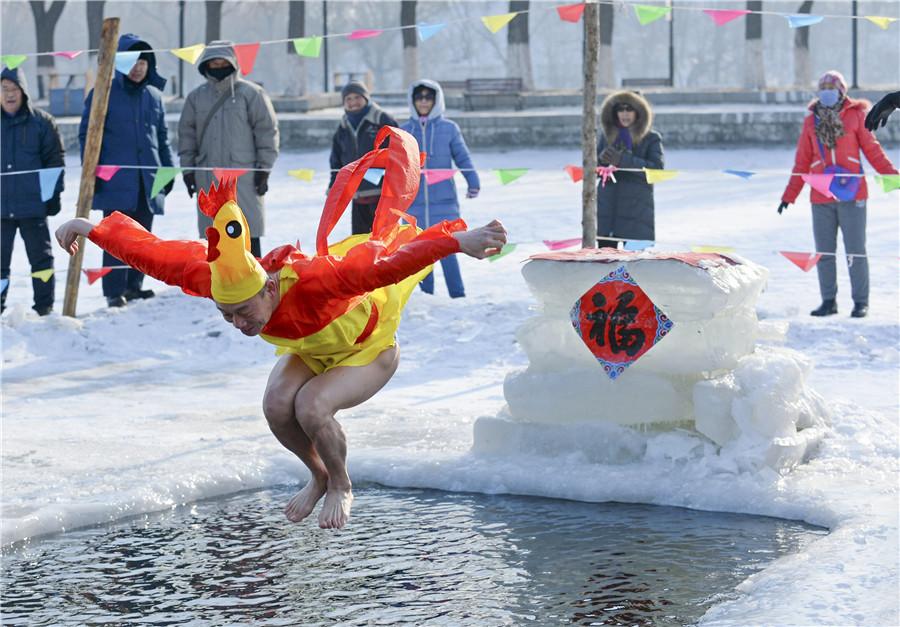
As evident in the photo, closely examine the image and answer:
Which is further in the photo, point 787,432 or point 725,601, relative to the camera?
point 787,432

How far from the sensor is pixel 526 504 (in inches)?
290

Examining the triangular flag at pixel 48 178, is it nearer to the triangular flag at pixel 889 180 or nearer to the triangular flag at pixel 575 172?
the triangular flag at pixel 575 172

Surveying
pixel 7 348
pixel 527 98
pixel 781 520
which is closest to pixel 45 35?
pixel 527 98

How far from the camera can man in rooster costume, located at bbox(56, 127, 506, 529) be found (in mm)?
5398

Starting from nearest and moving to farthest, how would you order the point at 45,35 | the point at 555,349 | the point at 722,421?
the point at 722,421
the point at 555,349
the point at 45,35

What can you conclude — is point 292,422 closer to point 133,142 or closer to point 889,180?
point 889,180

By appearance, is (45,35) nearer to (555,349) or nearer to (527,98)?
(527,98)

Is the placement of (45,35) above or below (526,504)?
above

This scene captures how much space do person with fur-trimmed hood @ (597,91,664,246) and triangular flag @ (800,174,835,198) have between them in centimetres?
103

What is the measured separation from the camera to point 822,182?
10.9 m

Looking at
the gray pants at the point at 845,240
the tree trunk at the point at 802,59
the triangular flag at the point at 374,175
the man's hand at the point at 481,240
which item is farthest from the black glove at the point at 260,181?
the tree trunk at the point at 802,59

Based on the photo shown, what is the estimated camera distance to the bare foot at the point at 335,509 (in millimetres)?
5910

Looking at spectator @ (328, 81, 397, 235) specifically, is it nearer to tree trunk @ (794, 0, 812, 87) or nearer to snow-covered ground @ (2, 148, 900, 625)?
snow-covered ground @ (2, 148, 900, 625)

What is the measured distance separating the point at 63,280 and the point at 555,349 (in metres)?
7.03
